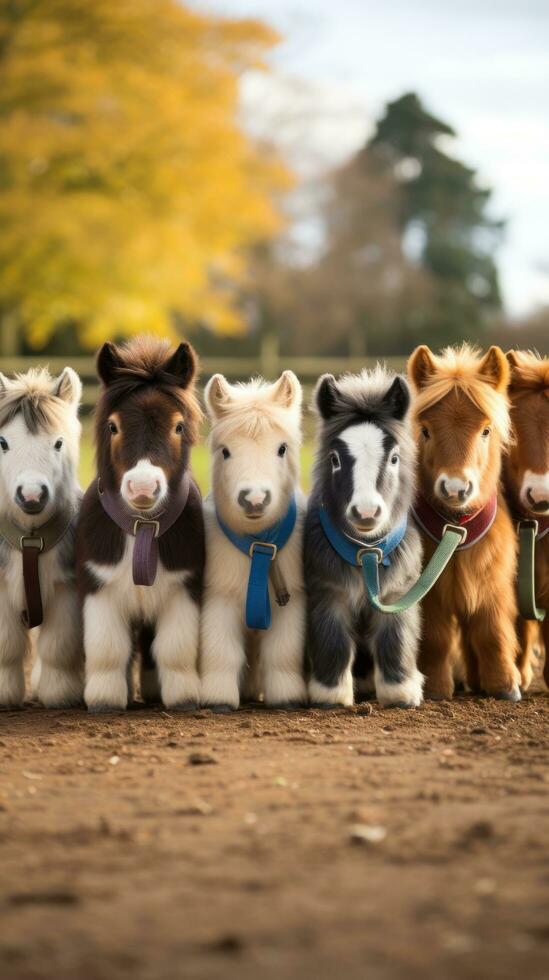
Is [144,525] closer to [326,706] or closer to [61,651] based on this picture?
[61,651]

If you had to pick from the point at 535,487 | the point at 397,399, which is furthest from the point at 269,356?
the point at 397,399

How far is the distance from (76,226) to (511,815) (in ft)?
62.4

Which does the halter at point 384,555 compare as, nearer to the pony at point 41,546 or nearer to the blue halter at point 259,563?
the blue halter at point 259,563

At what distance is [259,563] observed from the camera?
18.2 ft

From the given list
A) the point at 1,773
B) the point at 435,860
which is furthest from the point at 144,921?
the point at 1,773

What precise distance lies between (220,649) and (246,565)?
0.41 m

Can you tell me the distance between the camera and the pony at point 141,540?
540 cm

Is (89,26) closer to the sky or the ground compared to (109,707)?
closer to the sky

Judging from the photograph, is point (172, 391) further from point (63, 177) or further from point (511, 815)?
point (63, 177)

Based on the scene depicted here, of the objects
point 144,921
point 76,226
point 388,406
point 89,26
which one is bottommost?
point 144,921

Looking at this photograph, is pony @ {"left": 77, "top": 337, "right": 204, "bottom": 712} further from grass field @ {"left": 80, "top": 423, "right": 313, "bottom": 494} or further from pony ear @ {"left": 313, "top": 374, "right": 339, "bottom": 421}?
grass field @ {"left": 80, "top": 423, "right": 313, "bottom": 494}

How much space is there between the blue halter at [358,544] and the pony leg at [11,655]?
1600 mm

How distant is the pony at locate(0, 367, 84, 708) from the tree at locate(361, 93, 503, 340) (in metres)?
37.0

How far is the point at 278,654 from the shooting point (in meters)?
5.62
